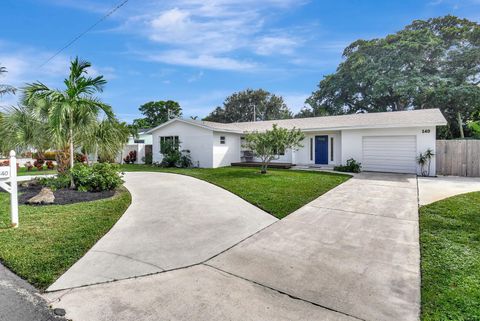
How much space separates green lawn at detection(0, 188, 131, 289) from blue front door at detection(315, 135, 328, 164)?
12740mm

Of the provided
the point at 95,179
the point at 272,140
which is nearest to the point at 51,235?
the point at 95,179

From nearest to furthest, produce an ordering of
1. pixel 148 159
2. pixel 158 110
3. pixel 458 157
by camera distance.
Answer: pixel 458 157
pixel 148 159
pixel 158 110

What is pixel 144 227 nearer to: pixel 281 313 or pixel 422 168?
pixel 281 313

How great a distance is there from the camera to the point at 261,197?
25.4 ft

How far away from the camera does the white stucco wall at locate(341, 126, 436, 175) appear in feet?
42.1

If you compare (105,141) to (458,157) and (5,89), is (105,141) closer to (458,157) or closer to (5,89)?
(5,89)

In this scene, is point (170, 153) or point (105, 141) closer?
point (105, 141)

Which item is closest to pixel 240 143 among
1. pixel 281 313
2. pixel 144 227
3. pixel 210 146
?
pixel 210 146

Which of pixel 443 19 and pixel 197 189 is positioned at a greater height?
pixel 443 19

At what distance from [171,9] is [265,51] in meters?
7.42

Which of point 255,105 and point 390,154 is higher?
point 255,105

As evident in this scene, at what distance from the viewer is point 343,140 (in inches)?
598

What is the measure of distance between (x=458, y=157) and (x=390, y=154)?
2888 mm

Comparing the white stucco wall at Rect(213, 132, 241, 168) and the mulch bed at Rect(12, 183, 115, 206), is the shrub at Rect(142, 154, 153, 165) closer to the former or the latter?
the white stucco wall at Rect(213, 132, 241, 168)
